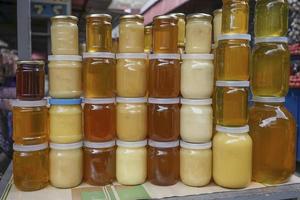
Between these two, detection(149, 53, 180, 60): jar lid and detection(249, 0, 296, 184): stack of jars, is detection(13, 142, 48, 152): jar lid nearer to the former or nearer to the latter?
detection(149, 53, 180, 60): jar lid

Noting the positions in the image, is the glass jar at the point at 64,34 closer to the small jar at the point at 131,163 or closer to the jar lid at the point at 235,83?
the small jar at the point at 131,163

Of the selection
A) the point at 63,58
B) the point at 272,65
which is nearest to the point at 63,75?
the point at 63,58

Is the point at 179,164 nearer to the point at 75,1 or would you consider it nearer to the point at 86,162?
the point at 86,162

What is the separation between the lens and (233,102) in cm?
106

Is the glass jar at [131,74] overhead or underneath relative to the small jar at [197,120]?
overhead

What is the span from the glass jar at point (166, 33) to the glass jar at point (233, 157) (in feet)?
1.13

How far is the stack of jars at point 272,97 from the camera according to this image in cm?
109

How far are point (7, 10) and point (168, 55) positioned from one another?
136 inches

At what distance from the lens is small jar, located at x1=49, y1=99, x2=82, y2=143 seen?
42.1 inches

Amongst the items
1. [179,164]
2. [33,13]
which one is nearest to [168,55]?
[179,164]

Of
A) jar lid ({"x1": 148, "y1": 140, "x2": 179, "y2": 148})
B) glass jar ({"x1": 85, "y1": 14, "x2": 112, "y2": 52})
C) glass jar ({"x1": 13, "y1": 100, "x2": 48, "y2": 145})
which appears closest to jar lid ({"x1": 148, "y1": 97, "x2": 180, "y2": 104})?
jar lid ({"x1": 148, "y1": 140, "x2": 179, "y2": 148})

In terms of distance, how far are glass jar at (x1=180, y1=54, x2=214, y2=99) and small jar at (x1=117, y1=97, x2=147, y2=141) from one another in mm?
177

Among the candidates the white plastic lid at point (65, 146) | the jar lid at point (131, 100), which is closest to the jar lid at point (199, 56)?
the jar lid at point (131, 100)

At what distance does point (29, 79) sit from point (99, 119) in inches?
10.9
